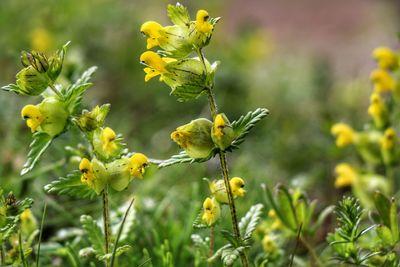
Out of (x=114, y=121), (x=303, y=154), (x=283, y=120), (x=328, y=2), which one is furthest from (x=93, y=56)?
(x=328, y=2)

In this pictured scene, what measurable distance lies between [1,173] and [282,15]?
4.07 meters

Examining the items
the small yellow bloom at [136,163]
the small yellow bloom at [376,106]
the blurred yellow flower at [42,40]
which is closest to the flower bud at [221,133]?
the small yellow bloom at [136,163]

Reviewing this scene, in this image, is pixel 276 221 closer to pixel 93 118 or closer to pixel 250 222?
pixel 250 222

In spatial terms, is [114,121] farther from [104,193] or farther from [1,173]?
[104,193]

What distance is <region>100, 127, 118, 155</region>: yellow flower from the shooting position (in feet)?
2.89

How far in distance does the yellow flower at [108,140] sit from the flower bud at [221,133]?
15 centimetres

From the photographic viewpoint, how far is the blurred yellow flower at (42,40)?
84.7 inches

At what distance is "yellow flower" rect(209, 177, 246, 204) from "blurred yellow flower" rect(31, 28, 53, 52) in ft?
4.43

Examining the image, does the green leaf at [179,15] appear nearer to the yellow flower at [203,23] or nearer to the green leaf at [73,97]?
the yellow flower at [203,23]

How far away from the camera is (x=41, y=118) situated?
0.91 m

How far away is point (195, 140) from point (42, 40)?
4.66ft

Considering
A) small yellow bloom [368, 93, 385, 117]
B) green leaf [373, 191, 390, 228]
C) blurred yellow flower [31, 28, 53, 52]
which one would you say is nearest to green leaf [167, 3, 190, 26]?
green leaf [373, 191, 390, 228]

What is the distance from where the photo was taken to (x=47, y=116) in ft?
3.01

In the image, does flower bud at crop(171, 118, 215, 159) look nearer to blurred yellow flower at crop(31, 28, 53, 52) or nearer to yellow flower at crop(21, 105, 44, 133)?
yellow flower at crop(21, 105, 44, 133)
